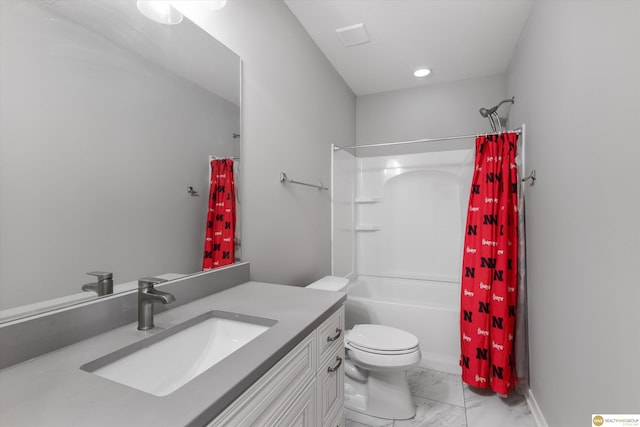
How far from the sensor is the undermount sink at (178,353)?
0.75 meters

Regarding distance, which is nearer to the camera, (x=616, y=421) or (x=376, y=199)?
(x=616, y=421)

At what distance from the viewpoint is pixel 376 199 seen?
3.18 m

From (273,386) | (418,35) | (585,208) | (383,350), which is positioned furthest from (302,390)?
(418,35)

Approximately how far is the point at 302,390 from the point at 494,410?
1638 millimetres

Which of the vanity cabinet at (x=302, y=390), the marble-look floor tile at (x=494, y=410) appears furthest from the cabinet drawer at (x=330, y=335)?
the marble-look floor tile at (x=494, y=410)

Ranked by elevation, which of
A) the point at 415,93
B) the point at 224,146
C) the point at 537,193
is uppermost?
the point at 415,93

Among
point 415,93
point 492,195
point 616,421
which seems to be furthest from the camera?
point 415,93

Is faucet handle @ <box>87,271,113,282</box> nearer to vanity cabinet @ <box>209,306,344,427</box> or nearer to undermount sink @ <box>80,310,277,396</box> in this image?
undermount sink @ <box>80,310,277,396</box>

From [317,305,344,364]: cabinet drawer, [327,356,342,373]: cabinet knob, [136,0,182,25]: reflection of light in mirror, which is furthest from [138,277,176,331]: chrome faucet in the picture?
[136,0,182,25]: reflection of light in mirror

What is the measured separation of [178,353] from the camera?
2.96 feet

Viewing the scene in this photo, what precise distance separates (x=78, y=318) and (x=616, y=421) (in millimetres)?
1668

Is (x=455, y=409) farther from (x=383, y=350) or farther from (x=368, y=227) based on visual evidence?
(x=368, y=227)

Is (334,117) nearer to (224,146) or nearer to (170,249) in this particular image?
(224,146)

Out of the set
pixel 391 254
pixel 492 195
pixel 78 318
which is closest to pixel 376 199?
pixel 391 254
